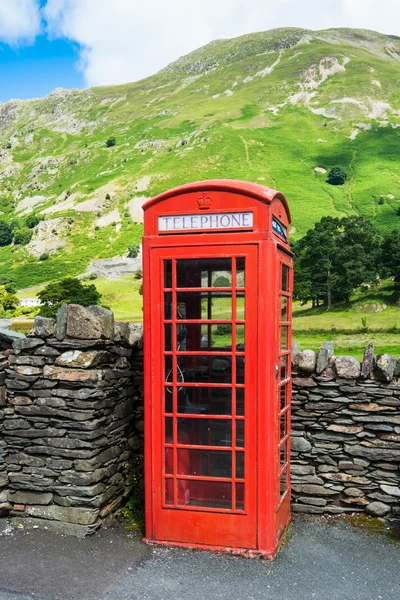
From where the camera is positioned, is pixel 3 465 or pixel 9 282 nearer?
pixel 3 465

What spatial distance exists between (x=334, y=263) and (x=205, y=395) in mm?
49217

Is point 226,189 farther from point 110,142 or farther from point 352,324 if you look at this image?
point 110,142

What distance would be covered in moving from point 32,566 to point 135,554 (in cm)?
79

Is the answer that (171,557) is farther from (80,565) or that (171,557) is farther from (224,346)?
(224,346)

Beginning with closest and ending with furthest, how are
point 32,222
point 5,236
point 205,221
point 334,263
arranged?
point 205,221 → point 334,263 → point 32,222 → point 5,236

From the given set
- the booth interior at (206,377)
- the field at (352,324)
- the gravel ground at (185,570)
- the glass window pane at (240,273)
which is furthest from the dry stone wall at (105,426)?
the field at (352,324)

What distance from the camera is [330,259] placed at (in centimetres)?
5297

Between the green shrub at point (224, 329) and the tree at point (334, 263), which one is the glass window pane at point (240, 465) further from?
the tree at point (334, 263)

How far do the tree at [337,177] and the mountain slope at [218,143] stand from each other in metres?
1.72

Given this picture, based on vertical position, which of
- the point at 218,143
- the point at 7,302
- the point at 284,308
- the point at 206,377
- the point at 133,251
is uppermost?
the point at 218,143

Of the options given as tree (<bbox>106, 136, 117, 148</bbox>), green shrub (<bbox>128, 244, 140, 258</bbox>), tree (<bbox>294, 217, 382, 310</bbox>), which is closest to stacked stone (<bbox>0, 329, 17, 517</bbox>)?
tree (<bbox>294, 217, 382, 310</bbox>)

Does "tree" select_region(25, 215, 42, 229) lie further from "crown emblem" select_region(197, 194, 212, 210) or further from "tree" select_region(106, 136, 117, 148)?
"crown emblem" select_region(197, 194, 212, 210)

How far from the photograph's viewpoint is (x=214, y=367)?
4.77 meters

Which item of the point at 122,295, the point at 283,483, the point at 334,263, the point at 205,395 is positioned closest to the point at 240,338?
the point at 205,395
